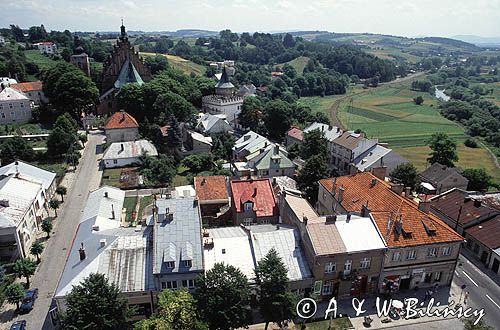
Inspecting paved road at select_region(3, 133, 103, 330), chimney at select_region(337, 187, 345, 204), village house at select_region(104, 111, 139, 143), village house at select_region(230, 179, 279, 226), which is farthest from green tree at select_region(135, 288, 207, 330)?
village house at select_region(104, 111, 139, 143)

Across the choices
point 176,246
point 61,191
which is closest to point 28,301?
point 176,246

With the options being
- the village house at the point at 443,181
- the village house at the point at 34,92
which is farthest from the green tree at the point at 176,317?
the village house at the point at 34,92

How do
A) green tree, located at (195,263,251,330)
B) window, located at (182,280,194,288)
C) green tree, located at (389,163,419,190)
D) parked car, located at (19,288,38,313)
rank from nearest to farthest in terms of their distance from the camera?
green tree, located at (195,263,251,330)
window, located at (182,280,194,288)
parked car, located at (19,288,38,313)
green tree, located at (389,163,419,190)

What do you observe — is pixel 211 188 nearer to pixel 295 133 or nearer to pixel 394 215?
pixel 394 215

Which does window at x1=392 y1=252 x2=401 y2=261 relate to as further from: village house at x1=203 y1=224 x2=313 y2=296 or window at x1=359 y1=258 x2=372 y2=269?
village house at x1=203 y1=224 x2=313 y2=296

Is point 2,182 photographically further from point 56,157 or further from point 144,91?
point 144,91

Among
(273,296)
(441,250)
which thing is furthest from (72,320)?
(441,250)

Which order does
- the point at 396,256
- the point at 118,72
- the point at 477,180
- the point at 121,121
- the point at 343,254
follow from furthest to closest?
the point at 118,72, the point at 121,121, the point at 477,180, the point at 396,256, the point at 343,254
